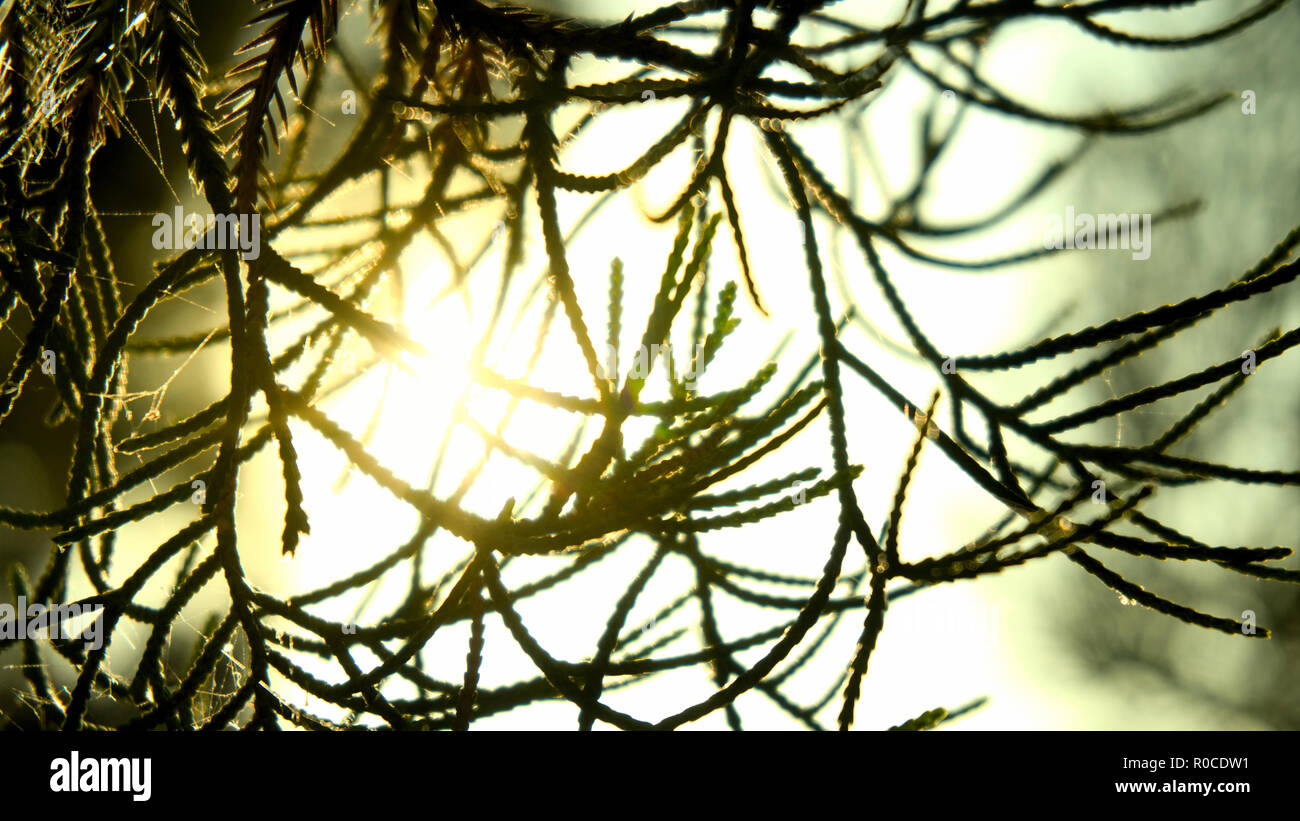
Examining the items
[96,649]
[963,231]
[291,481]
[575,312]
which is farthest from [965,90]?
[96,649]

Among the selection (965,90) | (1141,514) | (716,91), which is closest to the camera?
(716,91)

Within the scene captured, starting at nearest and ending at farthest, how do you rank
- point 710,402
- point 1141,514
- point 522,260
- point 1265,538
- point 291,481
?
1. point 710,402
2. point 291,481
3. point 1141,514
4. point 522,260
5. point 1265,538

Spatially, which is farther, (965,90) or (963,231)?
(963,231)

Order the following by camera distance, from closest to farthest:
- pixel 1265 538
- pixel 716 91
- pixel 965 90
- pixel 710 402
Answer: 1. pixel 710 402
2. pixel 716 91
3. pixel 965 90
4. pixel 1265 538

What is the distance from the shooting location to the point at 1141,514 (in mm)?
1231

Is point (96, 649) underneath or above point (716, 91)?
underneath

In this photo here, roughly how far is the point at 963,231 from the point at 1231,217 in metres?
8.96

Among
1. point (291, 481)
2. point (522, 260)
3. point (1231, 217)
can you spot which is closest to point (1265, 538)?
point (1231, 217)

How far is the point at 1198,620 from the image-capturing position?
1030 millimetres

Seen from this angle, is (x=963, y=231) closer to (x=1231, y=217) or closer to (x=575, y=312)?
(x=575, y=312)

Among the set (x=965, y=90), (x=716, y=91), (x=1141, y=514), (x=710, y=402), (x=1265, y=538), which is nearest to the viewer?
(x=710, y=402)

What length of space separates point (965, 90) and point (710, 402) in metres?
1.27

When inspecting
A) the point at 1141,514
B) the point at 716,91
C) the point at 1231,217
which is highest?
the point at 1231,217
